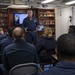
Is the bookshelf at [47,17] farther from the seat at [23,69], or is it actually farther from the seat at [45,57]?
the seat at [23,69]

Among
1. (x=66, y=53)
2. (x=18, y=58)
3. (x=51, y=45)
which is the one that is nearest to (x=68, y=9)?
(x=51, y=45)

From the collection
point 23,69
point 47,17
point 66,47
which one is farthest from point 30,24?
point 66,47

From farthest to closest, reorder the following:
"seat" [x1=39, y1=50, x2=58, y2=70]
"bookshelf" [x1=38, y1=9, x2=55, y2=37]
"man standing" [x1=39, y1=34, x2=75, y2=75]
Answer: "bookshelf" [x1=38, y1=9, x2=55, y2=37]
"seat" [x1=39, y1=50, x2=58, y2=70]
"man standing" [x1=39, y1=34, x2=75, y2=75]

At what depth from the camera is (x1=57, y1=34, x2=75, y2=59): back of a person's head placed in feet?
4.07

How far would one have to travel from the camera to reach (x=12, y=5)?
8.92 meters

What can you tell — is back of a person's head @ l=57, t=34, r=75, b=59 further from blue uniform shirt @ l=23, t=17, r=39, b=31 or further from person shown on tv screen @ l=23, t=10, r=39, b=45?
blue uniform shirt @ l=23, t=17, r=39, b=31

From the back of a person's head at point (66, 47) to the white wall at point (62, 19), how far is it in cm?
957

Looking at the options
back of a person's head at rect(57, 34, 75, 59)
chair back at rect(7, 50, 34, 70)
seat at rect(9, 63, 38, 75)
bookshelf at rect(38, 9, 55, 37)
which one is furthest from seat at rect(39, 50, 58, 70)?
bookshelf at rect(38, 9, 55, 37)

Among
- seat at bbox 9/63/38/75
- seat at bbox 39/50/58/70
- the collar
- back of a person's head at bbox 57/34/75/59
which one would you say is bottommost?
seat at bbox 39/50/58/70

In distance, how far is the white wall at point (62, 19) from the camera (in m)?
10.8

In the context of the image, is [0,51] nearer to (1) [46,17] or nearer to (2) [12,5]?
(2) [12,5]

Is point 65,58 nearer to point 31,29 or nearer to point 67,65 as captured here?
point 67,65

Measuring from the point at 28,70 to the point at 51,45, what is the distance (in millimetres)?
1825

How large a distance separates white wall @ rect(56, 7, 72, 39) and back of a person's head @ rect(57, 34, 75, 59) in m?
9.57
